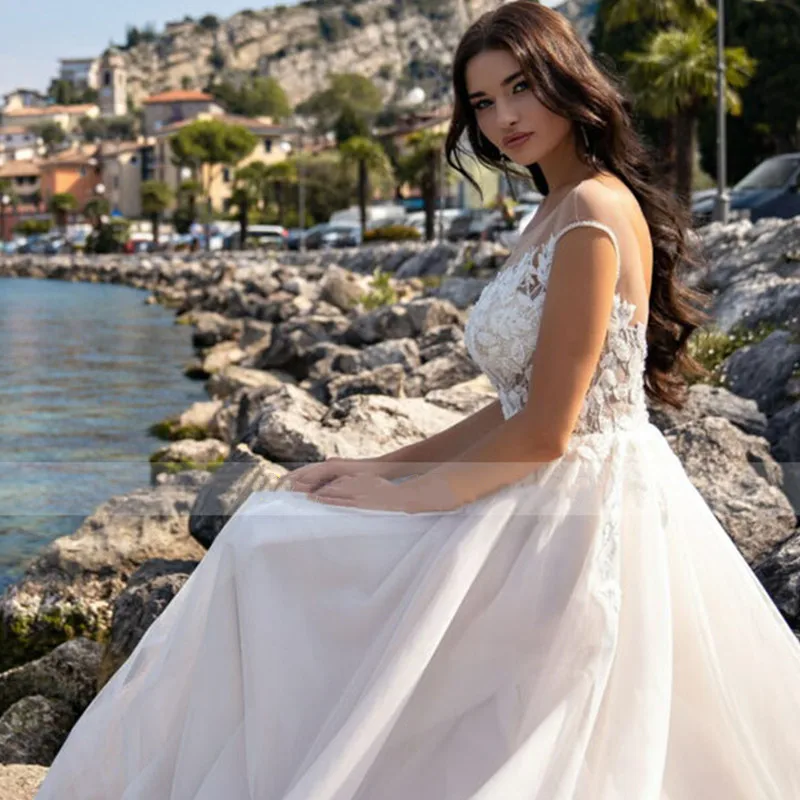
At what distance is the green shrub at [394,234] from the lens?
156ft

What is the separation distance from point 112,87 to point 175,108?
1543 inches

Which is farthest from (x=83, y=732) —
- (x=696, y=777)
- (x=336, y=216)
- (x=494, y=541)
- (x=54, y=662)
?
(x=336, y=216)

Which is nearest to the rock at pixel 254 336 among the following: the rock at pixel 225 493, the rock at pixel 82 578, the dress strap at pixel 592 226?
the rock at pixel 82 578

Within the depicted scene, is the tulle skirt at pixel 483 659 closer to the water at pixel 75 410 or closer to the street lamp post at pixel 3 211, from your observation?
the water at pixel 75 410

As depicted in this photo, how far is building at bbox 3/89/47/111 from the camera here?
189 m

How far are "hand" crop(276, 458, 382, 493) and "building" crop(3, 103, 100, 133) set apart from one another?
509 ft

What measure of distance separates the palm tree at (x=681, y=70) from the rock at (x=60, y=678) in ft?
64.8

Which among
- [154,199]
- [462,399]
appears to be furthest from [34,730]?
[154,199]

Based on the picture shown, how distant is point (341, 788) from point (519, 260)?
116cm

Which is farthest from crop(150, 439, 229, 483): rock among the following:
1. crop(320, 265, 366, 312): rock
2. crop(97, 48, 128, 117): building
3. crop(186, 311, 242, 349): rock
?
crop(97, 48, 128, 117): building

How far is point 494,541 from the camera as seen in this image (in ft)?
8.43

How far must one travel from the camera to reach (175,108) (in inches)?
5007

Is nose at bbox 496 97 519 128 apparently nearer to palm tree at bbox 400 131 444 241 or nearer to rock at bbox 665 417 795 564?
rock at bbox 665 417 795 564

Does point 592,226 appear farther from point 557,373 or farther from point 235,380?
point 235,380
